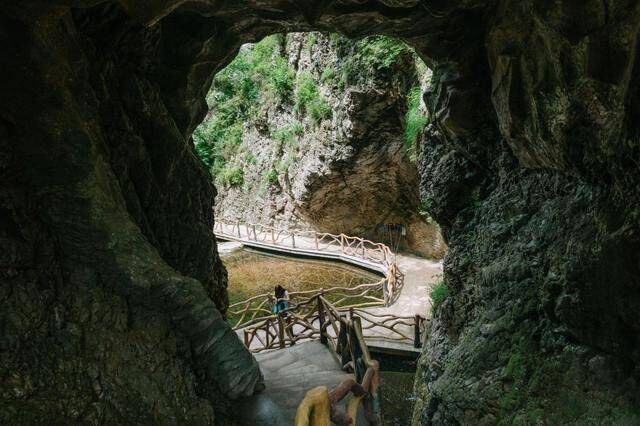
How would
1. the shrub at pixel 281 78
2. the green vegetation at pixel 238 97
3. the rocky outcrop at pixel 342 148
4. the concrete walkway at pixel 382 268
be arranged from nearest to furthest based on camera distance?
the concrete walkway at pixel 382 268, the rocky outcrop at pixel 342 148, the shrub at pixel 281 78, the green vegetation at pixel 238 97

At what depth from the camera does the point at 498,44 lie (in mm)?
5125

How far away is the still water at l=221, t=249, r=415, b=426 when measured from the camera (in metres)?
9.49

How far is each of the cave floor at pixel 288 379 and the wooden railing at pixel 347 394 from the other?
0.34 metres

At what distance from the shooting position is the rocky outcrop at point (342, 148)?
14.5 meters

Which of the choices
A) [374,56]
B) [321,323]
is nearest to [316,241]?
[374,56]

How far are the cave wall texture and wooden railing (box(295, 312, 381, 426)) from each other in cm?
129

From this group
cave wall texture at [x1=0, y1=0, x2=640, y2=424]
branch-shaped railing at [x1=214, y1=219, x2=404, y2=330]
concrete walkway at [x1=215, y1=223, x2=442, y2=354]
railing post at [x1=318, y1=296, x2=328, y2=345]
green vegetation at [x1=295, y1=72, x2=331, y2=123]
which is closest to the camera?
cave wall texture at [x1=0, y1=0, x2=640, y2=424]

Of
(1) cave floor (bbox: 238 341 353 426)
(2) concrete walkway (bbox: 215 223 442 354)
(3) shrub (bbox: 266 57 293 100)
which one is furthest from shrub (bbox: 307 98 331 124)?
(1) cave floor (bbox: 238 341 353 426)

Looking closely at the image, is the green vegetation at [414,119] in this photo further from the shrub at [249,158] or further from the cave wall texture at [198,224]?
the shrub at [249,158]

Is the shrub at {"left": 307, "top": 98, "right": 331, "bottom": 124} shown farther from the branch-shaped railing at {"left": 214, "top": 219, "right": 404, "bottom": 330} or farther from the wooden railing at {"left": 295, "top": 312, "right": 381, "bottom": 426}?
the wooden railing at {"left": 295, "top": 312, "right": 381, "bottom": 426}

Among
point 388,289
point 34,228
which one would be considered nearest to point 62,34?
point 34,228

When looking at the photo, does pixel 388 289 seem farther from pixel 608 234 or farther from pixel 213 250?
pixel 608 234

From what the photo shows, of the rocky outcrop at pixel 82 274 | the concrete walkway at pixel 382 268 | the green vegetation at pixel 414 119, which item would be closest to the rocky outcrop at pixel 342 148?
the green vegetation at pixel 414 119

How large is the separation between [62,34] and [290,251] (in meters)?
15.6
